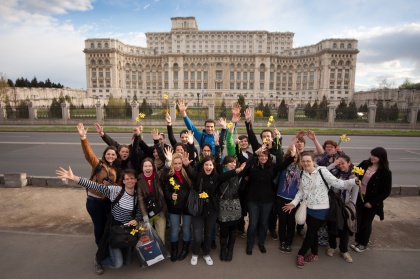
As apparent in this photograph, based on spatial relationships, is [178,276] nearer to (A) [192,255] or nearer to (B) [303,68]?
(A) [192,255]

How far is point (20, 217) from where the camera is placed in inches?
207

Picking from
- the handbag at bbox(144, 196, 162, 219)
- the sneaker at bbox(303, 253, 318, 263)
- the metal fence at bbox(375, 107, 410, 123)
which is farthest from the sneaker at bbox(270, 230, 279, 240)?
the metal fence at bbox(375, 107, 410, 123)

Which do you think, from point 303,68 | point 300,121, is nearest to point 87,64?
point 303,68

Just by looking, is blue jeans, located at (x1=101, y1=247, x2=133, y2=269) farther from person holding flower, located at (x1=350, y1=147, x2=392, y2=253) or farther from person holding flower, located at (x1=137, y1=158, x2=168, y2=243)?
person holding flower, located at (x1=350, y1=147, x2=392, y2=253)

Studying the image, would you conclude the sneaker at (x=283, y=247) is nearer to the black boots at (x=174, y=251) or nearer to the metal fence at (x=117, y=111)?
the black boots at (x=174, y=251)

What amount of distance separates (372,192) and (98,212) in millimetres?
4475

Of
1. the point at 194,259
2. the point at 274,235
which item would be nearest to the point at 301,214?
the point at 274,235

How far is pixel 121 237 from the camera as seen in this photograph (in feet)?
11.3

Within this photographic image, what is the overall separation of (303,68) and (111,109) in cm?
8864

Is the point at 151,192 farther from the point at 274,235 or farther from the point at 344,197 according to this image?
the point at 344,197

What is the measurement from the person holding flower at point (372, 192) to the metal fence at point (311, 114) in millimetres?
24147

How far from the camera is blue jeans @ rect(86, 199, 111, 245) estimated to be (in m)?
3.78

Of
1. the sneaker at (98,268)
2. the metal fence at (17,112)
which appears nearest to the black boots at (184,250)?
the sneaker at (98,268)

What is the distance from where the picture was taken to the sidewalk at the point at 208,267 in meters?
3.49
